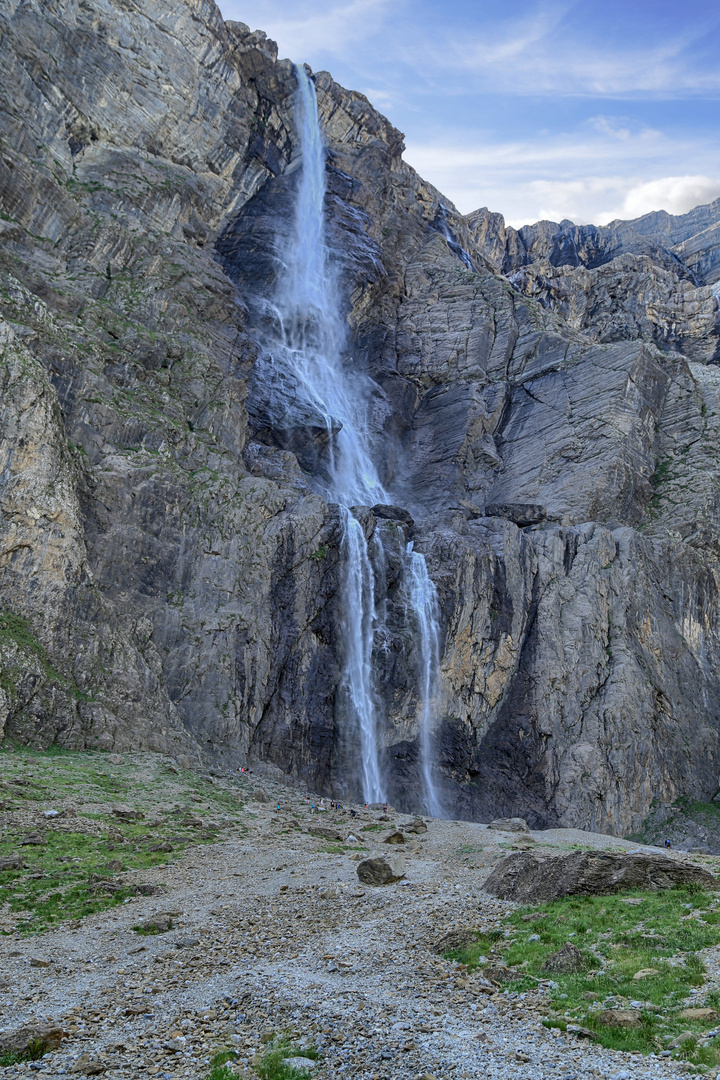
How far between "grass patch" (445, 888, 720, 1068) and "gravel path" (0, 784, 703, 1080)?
0.62 m

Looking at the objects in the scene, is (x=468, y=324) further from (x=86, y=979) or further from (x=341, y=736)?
(x=86, y=979)

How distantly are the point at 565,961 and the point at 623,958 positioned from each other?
1320mm

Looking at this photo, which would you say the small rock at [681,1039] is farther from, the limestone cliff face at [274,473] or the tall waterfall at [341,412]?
the tall waterfall at [341,412]

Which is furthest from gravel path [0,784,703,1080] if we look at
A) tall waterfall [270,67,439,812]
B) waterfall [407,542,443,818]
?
tall waterfall [270,67,439,812]

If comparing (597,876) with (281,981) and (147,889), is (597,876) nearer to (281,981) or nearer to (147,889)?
(281,981)

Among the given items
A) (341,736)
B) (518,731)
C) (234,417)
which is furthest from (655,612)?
(234,417)

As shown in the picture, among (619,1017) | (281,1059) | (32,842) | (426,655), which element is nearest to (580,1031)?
(619,1017)

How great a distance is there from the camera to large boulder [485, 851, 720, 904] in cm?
2155

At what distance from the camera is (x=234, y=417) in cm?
7294

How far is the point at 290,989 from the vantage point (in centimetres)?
1658

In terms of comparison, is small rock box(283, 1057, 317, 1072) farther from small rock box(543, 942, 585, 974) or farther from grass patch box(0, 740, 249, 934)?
grass patch box(0, 740, 249, 934)

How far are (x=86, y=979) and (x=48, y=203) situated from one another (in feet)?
245

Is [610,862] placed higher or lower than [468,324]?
lower

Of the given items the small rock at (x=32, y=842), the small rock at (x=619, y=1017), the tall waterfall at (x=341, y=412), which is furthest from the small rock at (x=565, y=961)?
the tall waterfall at (x=341, y=412)
